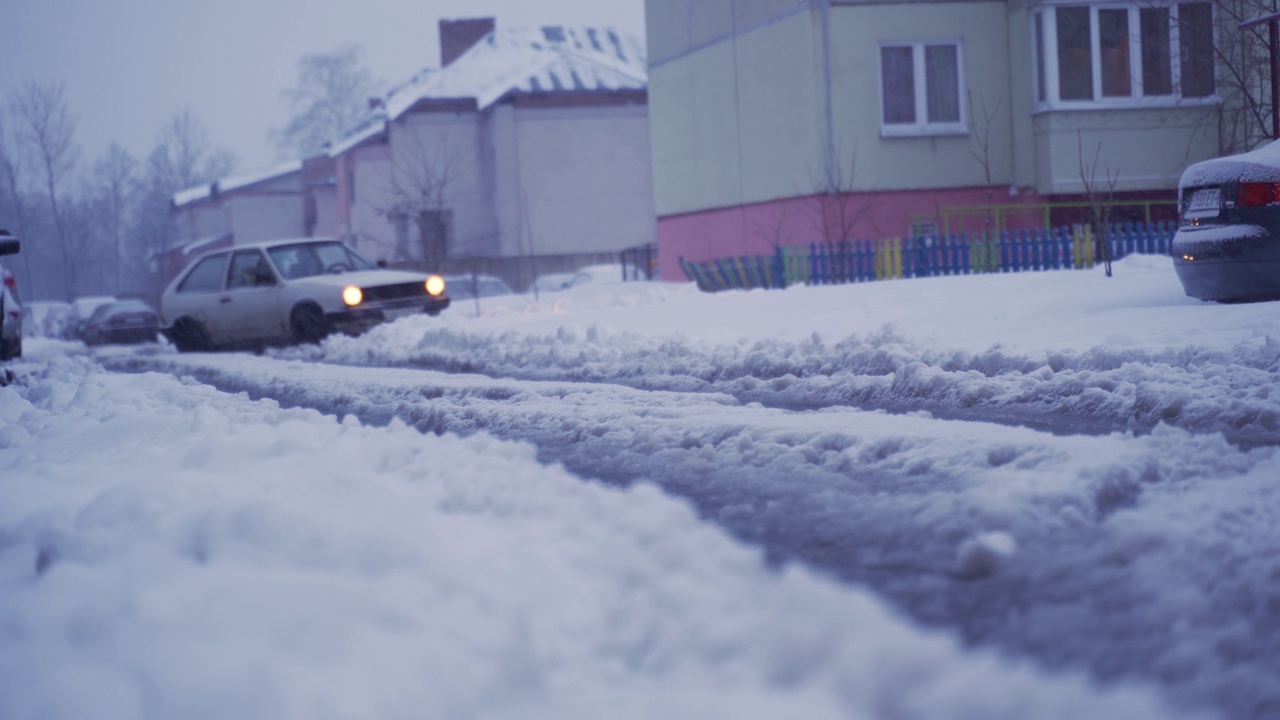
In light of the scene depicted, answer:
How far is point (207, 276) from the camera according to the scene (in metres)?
18.0

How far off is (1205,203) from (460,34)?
147ft

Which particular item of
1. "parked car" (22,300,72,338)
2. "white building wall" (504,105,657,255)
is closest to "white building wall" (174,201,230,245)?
"parked car" (22,300,72,338)

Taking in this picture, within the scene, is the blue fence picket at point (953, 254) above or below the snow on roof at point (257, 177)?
below

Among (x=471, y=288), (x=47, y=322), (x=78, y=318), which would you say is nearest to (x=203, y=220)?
(x=47, y=322)

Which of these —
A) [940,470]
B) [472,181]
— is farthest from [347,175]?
[940,470]

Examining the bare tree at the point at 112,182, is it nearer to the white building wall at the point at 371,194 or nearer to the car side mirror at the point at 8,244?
the white building wall at the point at 371,194

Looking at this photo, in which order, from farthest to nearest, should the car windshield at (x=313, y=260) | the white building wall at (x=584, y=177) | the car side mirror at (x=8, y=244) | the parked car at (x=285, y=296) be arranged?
the white building wall at (x=584, y=177), the car windshield at (x=313, y=260), the parked car at (x=285, y=296), the car side mirror at (x=8, y=244)

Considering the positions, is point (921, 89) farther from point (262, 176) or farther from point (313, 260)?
point (262, 176)

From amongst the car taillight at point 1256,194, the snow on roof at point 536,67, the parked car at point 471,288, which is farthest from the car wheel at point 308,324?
the snow on roof at point 536,67

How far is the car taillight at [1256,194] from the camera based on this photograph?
28.3 ft

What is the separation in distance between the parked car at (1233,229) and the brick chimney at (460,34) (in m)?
44.2

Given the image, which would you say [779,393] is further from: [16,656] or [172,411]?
[16,656]

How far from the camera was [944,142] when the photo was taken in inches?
864

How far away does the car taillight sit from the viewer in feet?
28.3
